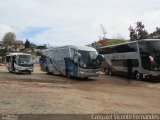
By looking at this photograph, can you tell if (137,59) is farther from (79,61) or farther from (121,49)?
(79,61)

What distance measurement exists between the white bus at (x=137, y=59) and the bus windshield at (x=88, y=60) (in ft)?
11.6

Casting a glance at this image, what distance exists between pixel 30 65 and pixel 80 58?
12714 millimetres

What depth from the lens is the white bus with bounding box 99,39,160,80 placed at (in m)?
32.0

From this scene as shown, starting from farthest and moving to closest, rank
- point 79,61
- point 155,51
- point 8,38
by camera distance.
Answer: point 8,38
point 79,61
point 155,51

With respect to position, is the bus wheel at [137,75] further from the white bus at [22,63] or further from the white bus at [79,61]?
the white bus at [22,63]

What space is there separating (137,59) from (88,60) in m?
4.24

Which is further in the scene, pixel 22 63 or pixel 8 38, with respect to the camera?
pixel 8 38

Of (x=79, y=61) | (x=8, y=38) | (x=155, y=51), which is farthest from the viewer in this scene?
(x=8, y=38)

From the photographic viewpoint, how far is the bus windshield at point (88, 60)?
33.8 metres

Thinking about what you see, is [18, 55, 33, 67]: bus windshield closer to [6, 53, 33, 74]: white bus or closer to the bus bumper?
[6, 53, 33, 74]: white bus

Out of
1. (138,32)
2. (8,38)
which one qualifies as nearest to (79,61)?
(138,32)

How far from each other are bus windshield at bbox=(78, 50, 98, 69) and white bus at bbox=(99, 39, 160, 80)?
354 centimetres

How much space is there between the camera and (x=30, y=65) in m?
45.1

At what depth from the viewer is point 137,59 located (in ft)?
111
